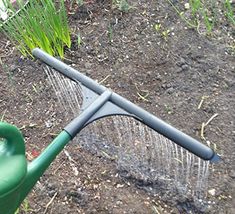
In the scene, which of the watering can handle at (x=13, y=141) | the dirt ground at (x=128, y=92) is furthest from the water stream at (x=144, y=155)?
the watering can handle at (x=13, y=141)

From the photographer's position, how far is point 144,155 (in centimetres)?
160

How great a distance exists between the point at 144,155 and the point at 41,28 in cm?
61

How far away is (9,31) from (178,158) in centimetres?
81

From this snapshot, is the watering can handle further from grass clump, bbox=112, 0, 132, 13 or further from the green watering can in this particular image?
grass clump, bbox=112, 0, 132, 13

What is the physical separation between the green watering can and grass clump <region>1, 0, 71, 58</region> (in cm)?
29

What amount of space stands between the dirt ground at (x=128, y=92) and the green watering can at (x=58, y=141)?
310mm

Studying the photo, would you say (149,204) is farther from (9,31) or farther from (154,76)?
(9,31)

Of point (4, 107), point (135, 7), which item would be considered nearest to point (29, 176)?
point (4, 107)

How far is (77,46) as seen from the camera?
198 cm

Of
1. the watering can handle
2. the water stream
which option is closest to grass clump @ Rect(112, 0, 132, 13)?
the water stream

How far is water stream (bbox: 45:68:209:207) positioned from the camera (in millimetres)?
1545

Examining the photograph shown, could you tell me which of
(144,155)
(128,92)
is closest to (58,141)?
(144,155)

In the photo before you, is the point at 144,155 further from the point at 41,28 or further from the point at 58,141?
the point at 41,28

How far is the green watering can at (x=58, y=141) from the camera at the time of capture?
3.63 feet
